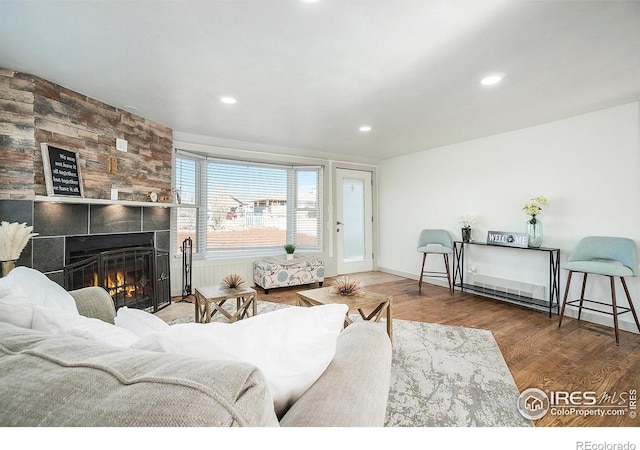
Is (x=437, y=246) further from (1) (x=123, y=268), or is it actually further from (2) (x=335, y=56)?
(1) (x=123, y=268)

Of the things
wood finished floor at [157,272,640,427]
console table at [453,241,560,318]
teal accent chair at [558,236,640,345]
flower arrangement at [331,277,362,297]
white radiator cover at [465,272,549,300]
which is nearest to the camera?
wood finished floor at [157,272,640,427]

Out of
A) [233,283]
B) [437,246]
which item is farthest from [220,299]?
[437,246]

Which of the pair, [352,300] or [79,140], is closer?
[352,300]

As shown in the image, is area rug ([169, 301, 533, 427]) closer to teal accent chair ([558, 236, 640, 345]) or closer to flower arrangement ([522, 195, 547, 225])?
teal accent chair ([558, 236, 640, 345])

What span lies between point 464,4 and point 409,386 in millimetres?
2293

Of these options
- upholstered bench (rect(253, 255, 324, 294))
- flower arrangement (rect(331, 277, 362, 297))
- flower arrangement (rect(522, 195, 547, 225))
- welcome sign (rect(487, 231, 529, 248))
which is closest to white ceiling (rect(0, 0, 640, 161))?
flower arrangement (rect(522, 195, 547, 225))

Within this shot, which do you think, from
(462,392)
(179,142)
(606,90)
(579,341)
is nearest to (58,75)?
(179,142)

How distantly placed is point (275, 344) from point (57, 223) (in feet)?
9.33

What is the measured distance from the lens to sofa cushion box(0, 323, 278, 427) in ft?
1.40

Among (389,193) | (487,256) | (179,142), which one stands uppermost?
(179,142)

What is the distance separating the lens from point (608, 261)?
116 inches

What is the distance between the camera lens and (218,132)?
398 cm

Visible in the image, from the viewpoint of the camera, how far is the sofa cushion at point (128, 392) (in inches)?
16.8
